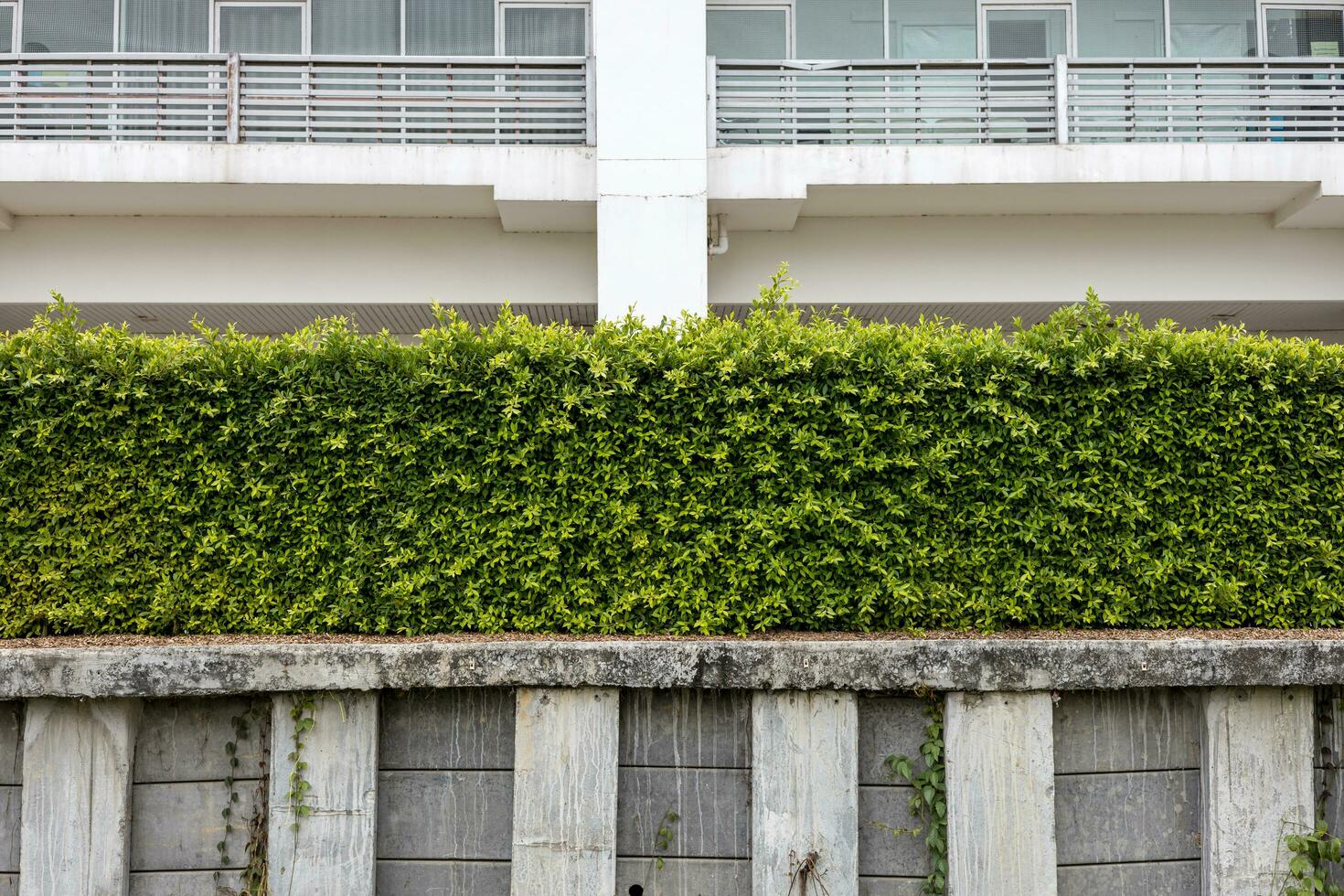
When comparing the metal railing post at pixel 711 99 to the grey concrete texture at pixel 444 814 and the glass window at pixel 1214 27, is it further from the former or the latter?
the grey concrete texture at pixel 444 814

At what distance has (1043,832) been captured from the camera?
10.3ft

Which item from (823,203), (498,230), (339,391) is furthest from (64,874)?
(823,203)

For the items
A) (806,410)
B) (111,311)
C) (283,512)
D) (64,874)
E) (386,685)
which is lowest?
(64,874)

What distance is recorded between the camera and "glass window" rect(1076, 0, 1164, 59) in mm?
10977

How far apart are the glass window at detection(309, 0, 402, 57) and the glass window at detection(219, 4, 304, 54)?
252mm

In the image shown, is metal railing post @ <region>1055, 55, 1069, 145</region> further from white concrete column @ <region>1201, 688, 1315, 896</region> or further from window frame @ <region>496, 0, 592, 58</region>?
white concrete column @ <region>1201, 688, 1315, 896</region>

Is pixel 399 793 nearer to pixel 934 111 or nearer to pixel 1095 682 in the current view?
pixel 1095 682

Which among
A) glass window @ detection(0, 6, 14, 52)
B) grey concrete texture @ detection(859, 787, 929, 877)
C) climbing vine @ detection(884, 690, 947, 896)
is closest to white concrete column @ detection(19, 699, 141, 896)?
grey concrete texture @ detection(859, 787, 929, 877)

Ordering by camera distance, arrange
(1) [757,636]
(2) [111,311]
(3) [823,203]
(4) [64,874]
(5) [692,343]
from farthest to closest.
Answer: (2) [111,311], (3) [823,203], (5) [692,343], (1) [757,636], (4) [64,874]

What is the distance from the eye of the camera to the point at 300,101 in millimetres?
9461

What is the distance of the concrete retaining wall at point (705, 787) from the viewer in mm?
3135

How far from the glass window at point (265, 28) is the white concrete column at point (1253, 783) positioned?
11649 mm

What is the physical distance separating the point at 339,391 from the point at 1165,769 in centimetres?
352

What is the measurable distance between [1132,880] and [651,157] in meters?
7.52
